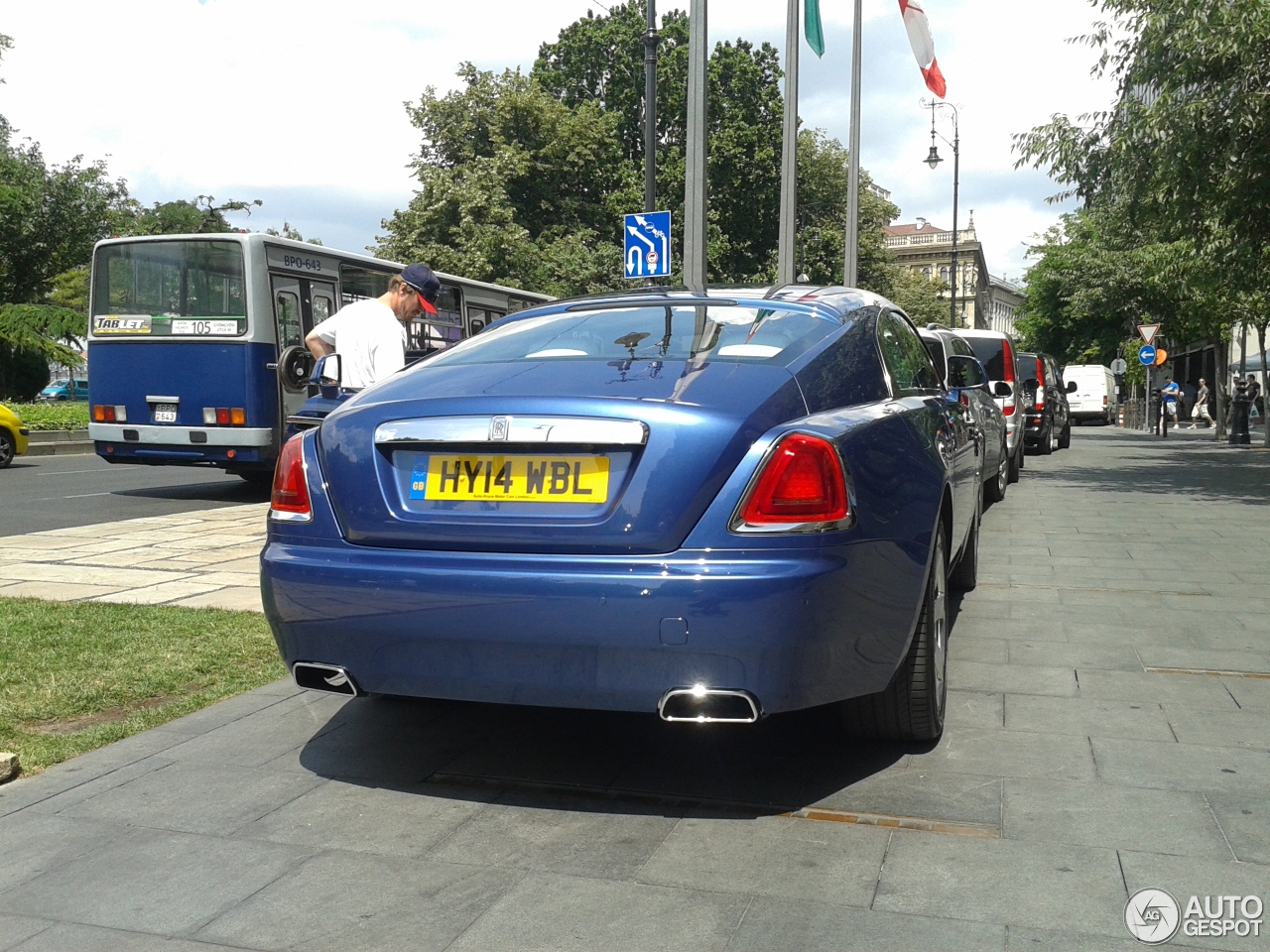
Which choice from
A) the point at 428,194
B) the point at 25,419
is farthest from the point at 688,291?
the point at 428,194

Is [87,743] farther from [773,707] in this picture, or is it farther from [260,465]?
[260,465]

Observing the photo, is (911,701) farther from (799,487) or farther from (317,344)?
(317,344)

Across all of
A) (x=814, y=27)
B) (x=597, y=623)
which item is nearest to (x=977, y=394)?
(x=597, y=623)

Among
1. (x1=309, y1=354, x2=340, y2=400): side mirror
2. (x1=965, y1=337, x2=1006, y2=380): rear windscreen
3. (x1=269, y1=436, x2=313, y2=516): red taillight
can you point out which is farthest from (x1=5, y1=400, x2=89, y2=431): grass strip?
(x1=269, y1=436, x2=313, y2=516): red taillight

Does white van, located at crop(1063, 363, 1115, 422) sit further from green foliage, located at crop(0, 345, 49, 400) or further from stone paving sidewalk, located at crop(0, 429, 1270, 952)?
stone paving sidewalk, located at crop(0, 429, 1270, 952)

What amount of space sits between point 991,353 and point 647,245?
5.96m

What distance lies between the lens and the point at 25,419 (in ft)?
90.6

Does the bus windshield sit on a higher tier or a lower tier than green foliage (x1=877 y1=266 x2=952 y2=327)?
lower

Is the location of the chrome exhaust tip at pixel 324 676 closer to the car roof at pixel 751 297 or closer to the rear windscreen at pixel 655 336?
the rear windscreen at pixel 655 336

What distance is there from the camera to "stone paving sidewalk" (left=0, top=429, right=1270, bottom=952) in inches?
108

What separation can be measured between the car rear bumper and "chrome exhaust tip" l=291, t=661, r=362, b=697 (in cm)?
3

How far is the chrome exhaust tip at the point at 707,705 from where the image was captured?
10.5 ft

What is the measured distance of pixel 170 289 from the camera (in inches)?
591

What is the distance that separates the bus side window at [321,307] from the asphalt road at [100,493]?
88.1 inches
